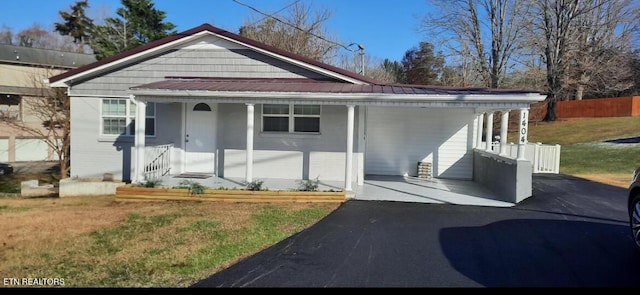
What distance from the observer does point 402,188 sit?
410 inches

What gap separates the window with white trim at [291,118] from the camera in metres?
10.9

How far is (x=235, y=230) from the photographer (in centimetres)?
620

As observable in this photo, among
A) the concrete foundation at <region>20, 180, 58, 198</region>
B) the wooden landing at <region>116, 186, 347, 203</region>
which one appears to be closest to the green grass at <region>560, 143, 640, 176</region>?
the wooden landing at <region>116, 186, 347, 203</region>

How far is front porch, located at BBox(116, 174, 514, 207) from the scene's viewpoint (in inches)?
346

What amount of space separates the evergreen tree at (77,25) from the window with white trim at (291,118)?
39.6 meters

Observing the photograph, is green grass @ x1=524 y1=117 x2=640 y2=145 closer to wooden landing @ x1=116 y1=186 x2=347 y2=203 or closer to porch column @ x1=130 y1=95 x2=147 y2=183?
wooden landing @ x1=116 y1=186 x2=347 y2=203

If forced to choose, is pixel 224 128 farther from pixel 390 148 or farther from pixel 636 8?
pixel 636 8

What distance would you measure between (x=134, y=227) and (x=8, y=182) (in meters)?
15.5

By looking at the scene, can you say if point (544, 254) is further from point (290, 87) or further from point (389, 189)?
point (290, 87)

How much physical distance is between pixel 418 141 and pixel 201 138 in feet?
22.2

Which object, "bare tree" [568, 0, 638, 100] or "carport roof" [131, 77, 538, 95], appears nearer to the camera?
"carport roof" [131, 77, 538, 95]

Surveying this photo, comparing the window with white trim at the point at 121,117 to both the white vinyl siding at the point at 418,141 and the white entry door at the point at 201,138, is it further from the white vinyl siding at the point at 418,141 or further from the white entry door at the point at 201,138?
the white vinyl siding at the point at 418,141

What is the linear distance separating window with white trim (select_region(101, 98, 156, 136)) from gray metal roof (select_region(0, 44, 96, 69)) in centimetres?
2167

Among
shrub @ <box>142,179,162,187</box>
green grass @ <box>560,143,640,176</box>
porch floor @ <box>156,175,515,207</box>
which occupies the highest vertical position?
green grass @ <box>560,143,640,176</box>
